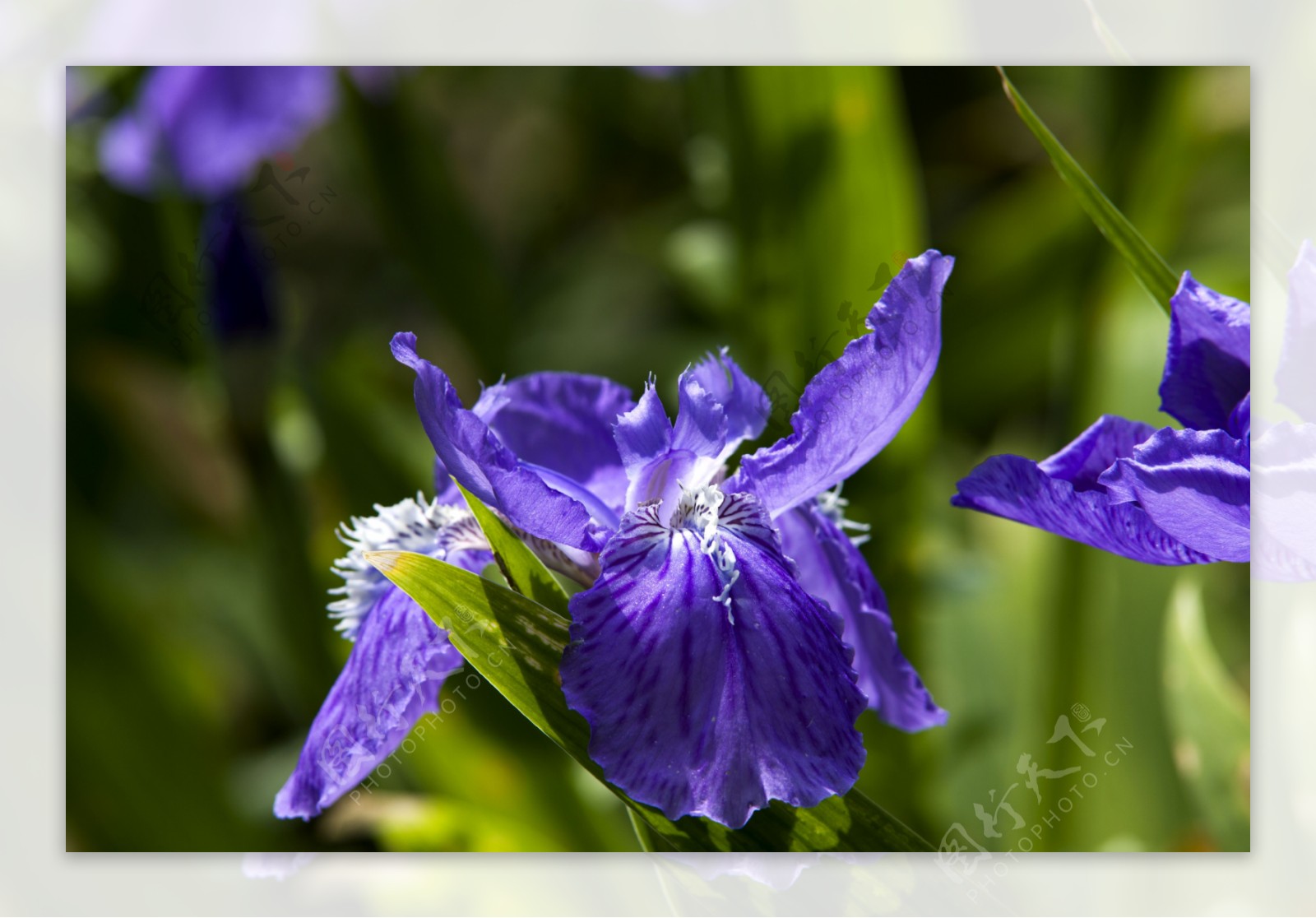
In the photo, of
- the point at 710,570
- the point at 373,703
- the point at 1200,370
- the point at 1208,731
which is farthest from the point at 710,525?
the point at 1208,731

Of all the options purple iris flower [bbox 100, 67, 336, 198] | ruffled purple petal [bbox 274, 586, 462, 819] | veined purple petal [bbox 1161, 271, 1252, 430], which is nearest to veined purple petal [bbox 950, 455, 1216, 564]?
veined purple petal [bbox 1161, 271, 1252, 430]

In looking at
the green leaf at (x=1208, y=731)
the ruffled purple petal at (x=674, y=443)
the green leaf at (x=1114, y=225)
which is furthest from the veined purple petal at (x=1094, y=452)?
the green leaf at (x=1208, y=731)

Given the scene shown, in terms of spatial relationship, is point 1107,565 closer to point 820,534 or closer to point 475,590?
point 820,534

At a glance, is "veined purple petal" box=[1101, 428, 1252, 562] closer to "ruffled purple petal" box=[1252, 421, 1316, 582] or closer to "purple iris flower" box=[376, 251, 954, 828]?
"ruffled purple petal" box=[1252, 421, 1316, 582]

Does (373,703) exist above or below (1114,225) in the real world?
below

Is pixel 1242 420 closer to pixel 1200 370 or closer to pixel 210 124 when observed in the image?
pixel 1200 370

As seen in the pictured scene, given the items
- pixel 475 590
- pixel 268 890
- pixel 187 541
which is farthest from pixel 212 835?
pixel 475 590
